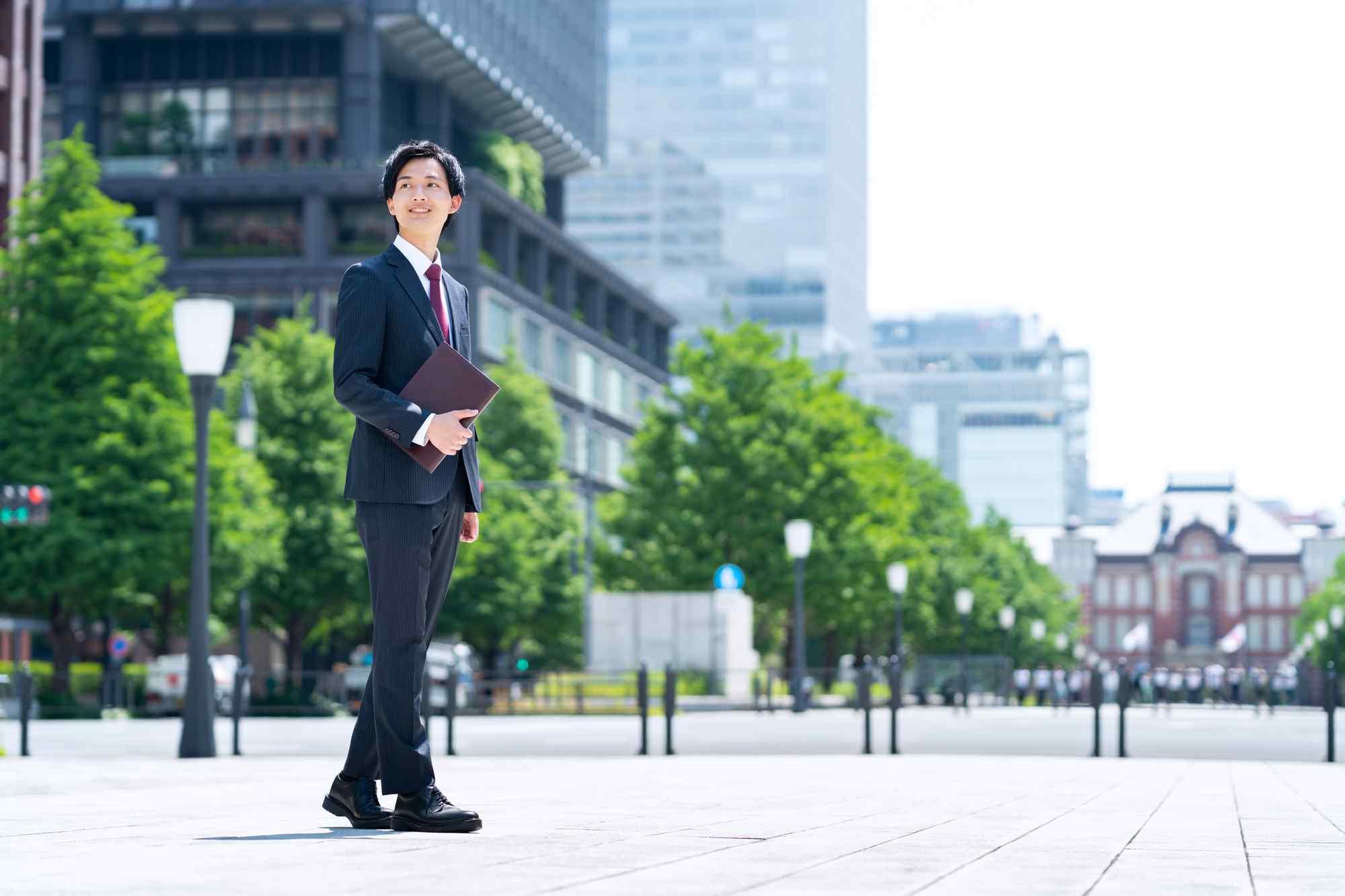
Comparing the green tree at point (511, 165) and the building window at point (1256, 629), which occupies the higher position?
the green tree at point (511, 165)

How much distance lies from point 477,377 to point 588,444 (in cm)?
5260

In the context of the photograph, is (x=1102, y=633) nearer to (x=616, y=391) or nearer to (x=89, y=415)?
(x=616, y=391)

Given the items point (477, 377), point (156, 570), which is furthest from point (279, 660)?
point (477, 377)

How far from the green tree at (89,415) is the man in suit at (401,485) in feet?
102

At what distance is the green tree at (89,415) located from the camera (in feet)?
122

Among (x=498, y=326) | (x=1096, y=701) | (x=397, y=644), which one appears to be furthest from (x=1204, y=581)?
(x=397, y=644)

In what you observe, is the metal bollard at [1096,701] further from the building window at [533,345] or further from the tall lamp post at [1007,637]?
the building window at [533,345]

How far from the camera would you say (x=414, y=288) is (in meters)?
7.00

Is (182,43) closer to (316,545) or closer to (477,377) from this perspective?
(316,545)

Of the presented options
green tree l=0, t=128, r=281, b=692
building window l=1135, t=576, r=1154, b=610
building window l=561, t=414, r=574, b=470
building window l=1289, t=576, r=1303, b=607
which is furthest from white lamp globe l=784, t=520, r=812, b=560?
building window l=1289, t=576, r=1303, b=607

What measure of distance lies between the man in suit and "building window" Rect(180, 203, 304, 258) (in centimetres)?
6181

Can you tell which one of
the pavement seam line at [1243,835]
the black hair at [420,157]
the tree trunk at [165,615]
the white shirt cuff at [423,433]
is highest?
the black hair at [420,157]

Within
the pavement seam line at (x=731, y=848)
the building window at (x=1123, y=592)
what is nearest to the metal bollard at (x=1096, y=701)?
the pavement seam line at (x=731, y=848)

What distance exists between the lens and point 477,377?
6746 mm
